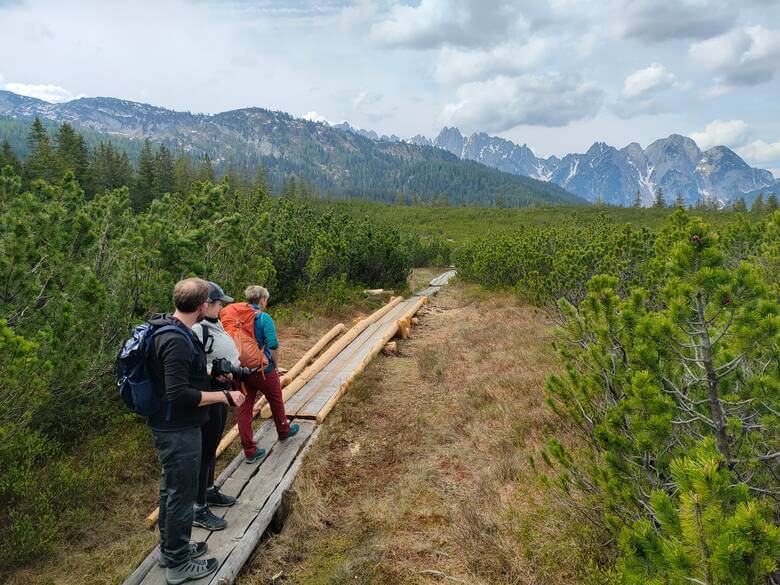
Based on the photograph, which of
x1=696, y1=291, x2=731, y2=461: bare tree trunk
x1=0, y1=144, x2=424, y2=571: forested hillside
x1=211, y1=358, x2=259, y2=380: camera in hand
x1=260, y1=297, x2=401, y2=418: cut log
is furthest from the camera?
x1=260, y1=297, x2=401, y2=418: cut log

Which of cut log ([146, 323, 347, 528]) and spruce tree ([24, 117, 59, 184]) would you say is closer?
cut log ([146, 323, 347, 528])

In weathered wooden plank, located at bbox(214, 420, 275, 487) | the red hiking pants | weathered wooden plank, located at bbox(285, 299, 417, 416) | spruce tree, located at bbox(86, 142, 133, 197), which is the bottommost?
weathered wooden plank, located at bbox(285, 299, 417, 416)

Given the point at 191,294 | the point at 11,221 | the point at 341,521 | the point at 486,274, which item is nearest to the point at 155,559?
the point at 341,521

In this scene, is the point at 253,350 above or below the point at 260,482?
above

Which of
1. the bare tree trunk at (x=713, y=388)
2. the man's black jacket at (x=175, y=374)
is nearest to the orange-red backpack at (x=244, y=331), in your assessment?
the man's black jacket at (x=175, y=374)

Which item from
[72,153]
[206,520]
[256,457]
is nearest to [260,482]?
[256,457]

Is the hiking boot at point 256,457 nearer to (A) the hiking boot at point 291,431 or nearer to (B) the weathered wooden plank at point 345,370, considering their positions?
(A) the hiking boot at point 291,431

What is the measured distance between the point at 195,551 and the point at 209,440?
87 cm

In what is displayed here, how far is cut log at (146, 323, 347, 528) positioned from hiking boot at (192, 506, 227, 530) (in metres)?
0.37

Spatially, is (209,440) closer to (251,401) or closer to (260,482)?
(260,482)

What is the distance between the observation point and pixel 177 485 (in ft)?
11.2

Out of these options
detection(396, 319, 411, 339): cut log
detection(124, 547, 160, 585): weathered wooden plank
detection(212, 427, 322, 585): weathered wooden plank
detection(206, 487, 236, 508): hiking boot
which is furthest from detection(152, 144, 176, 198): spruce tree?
detection(124, 547, 160, 585): weathered wooden plank

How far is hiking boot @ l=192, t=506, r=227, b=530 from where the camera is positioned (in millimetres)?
4074

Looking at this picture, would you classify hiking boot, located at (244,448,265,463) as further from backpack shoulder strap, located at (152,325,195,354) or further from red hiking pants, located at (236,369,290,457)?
backpack shoulder strap, located at (152,325,195,354)
